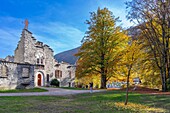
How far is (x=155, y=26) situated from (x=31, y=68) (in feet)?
48.2

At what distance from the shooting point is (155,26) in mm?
20641

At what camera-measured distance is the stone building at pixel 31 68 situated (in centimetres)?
2114

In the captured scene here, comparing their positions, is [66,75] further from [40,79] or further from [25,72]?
[25,72]

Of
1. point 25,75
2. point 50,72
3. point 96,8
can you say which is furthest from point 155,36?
point 50,72

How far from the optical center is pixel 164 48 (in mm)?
18562

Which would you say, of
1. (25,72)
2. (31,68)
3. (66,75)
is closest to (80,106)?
(31,68)

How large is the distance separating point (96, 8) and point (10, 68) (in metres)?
12.8

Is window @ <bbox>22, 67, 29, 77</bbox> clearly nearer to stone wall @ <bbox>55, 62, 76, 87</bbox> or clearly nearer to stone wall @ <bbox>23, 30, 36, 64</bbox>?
stone wall @ <bbox>23, 30, 36, 64</bbox>

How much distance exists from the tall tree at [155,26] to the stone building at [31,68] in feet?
43.5

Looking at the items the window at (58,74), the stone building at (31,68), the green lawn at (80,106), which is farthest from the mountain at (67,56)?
the green lawn at (80,106)

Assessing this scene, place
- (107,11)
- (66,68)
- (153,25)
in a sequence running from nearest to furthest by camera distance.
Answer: (153,25) → (107,11) → (66,68)

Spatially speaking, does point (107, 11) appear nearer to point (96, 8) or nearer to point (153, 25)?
point (96, 8)

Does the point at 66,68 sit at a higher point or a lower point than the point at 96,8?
lower

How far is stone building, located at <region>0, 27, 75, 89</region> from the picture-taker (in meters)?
21.1
